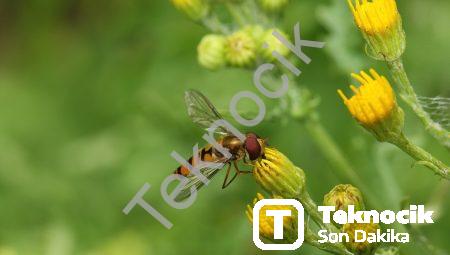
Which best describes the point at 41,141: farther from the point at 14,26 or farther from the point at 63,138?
the point at 14,26

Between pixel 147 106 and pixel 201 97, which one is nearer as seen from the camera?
pixel 201 97

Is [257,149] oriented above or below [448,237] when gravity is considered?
below

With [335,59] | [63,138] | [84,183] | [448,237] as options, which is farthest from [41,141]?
[448,237]

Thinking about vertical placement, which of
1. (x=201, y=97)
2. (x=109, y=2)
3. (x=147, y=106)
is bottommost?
(x=201, y=97)

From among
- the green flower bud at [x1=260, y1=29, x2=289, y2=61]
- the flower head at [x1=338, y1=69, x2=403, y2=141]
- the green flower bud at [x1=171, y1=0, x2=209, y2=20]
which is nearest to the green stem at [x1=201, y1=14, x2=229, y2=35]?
the green flower bud at [x1=171, y1=0, x2=209, y2=20]

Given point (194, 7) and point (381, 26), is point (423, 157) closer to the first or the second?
point (381, 26)

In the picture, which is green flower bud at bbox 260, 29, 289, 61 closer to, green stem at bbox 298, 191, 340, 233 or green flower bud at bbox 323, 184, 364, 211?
green stem at bbox 298, 191, 340, 233

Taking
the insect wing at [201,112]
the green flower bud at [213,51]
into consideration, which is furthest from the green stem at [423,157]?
the green flower bud at [213,51]

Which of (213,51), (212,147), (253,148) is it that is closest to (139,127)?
(213,51)
